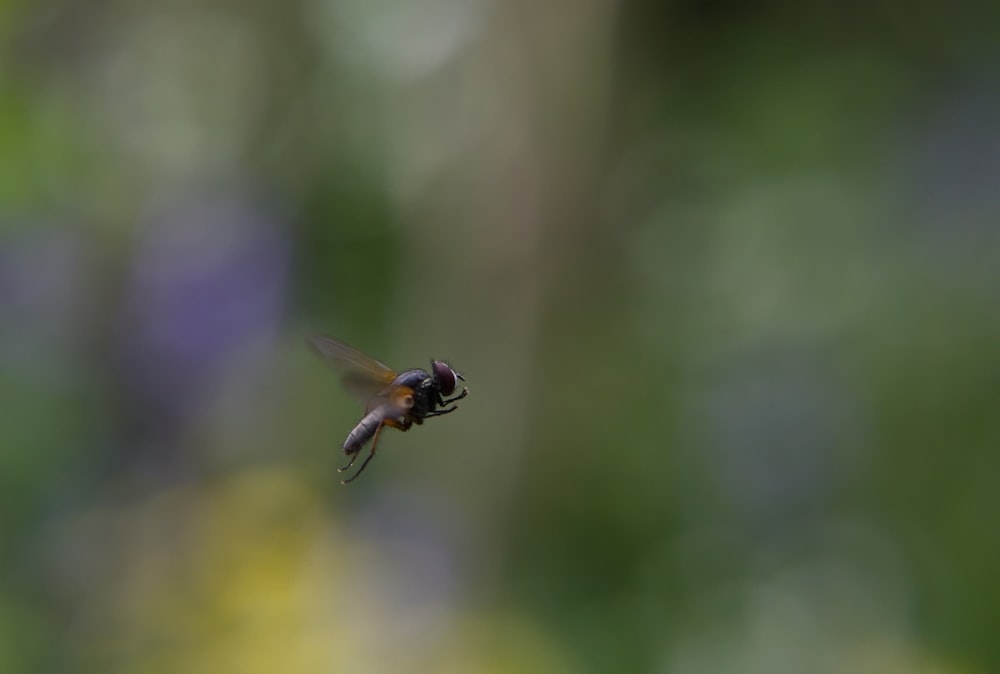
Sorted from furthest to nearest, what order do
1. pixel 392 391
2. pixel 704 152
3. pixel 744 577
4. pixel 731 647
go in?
pixel 704 152 → pixel 744 577 → pixel 731 647 → pixel 392 391

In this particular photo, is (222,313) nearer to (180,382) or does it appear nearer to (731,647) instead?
(180,382)

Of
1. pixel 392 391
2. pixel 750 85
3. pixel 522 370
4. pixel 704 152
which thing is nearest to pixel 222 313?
pixel 522 370

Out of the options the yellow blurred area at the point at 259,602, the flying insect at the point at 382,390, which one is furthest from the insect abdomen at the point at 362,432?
the yellow blurred area at the point at 259,602

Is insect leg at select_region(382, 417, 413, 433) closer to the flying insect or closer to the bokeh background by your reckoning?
the flying insect

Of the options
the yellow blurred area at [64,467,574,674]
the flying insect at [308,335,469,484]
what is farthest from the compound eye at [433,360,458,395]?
the yellow blurred area at [64,467,574,674]

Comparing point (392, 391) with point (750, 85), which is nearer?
point (392, 391)

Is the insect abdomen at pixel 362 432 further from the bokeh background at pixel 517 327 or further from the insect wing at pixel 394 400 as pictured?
the bokeh background at pixel 517 327
